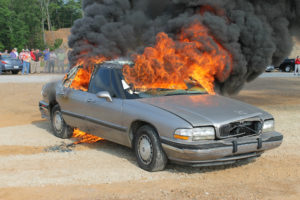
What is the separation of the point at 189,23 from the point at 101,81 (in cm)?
329

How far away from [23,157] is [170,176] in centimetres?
262

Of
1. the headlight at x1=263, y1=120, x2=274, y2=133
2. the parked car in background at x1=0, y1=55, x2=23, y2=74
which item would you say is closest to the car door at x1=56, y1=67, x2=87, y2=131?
the headlight at x1=263, y1=120, x2=274, y2=133

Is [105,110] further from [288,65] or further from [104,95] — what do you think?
[288,65]

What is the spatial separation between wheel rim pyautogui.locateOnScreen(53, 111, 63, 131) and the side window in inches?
52.9

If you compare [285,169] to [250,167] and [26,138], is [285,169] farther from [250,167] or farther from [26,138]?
[26,138]

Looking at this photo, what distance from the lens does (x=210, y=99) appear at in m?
5.96

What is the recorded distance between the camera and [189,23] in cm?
→ 889

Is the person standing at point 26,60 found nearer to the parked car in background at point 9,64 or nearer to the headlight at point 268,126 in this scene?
the parked car in background at point 9,64

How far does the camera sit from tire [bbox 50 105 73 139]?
297 inches

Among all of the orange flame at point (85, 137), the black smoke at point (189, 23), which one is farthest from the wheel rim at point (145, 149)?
the black smoke at point (189, 23)

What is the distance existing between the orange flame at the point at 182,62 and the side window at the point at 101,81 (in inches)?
13.6

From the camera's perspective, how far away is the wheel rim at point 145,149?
17.6ft

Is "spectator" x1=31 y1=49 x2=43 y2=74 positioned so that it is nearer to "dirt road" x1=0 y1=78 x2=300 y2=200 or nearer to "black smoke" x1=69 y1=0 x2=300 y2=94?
"black smoke" x1=69 y1=0 x2=300 y2=94

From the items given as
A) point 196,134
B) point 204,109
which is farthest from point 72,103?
point 196,134
